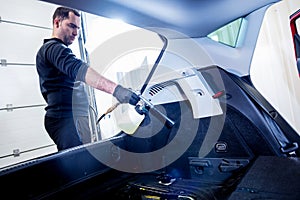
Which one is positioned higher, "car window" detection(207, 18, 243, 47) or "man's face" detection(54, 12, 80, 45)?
"man's face" detection(54, 12, 80, 45)

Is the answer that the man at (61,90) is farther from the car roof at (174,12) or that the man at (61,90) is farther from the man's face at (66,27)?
the car roof at (174,12)

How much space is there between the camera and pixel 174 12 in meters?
1.12

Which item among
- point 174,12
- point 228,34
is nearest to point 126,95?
point 174,12

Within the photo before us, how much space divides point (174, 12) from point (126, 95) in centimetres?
47

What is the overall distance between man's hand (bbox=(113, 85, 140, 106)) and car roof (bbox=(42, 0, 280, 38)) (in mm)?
335

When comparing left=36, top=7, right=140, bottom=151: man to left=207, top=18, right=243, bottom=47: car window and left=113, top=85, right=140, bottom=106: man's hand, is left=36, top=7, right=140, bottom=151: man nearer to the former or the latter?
left=113, top=85, right=140, bottom=106: man's hand

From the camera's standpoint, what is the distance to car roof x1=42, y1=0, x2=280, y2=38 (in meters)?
0.92

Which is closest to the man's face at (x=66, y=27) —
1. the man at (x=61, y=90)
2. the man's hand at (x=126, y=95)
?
the man at (x=61, y=90)

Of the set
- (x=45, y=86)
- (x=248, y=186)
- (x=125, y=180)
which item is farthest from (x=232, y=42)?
(x=45, y=86)

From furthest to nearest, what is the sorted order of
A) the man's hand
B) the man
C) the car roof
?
the man → the man's hand → the car roof

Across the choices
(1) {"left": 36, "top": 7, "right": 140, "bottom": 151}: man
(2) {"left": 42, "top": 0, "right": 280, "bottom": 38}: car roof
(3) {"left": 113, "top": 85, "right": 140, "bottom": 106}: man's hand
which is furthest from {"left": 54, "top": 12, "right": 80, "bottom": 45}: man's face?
(3) {"left": 113, "top": 85, "right": 140, "bottom": 106}: man's hand

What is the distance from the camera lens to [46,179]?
1107 millimetres

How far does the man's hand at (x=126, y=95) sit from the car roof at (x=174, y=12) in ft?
1.10

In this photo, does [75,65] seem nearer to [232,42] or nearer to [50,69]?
[50,69]
